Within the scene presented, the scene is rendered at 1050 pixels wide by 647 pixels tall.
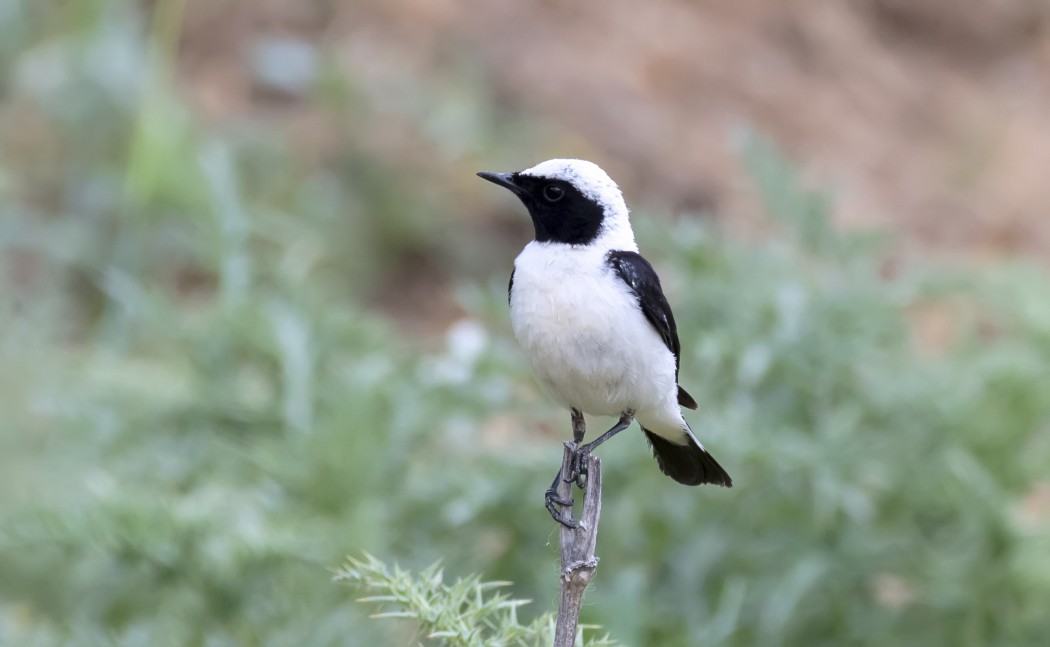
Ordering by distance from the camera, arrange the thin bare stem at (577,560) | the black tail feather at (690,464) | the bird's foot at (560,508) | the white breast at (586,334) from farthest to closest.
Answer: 1. the black tail feather at (690,464)
2. the white breast at (586,334)
3. the bird's foot at (560,508)
4. the thin bare stem at (577,560)

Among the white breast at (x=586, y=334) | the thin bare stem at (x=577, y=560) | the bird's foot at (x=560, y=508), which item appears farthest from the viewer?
the white breast at (x=586, y=334)

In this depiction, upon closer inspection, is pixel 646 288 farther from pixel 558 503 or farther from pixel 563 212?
pixel 558 503

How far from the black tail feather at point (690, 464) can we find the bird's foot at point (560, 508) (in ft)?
1.20

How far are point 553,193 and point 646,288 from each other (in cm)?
25

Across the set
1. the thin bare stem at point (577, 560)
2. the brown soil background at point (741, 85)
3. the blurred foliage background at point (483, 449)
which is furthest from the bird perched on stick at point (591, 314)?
the brown soil background at point (741, 85)

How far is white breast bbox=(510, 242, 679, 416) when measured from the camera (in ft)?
7.34

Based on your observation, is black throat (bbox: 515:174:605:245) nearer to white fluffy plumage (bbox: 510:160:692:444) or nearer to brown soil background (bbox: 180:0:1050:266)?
white fluffy plumage (bbox: 510:160:692:444)

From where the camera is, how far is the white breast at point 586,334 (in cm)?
224

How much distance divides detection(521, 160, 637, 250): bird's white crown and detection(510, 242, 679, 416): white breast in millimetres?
67

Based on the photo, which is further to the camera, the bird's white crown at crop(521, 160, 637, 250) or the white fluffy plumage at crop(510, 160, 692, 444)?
the bird's white crown at crop(521, 160, 637, 250)

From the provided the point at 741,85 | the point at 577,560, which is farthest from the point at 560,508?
the point at 741,85

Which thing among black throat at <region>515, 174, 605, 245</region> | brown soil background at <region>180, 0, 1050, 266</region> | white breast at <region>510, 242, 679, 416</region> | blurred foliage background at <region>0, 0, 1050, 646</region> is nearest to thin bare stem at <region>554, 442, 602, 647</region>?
white breast at <region>510, 242, 679, 416</region>

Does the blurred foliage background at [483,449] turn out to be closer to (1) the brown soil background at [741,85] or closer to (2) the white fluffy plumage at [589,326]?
(2) the white fluffy plumage at [589,326]

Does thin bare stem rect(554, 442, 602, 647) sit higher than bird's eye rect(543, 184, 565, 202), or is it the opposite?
bird's eye rect(543, 184, 565, 202)
